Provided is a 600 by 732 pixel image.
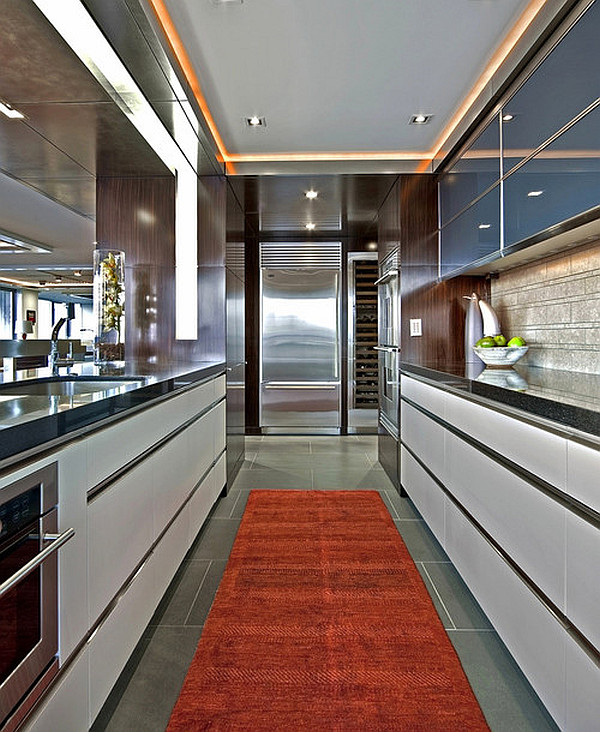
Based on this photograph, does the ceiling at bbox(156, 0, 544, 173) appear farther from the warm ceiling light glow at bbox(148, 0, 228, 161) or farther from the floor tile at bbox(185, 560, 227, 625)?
the floor tile at bbox(185, 560, 227, 625)

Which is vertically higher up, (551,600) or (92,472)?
(92,472)

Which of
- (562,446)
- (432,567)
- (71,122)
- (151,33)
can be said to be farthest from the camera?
(71,122)

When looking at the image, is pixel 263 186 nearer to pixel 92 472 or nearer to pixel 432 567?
pixel 432 567

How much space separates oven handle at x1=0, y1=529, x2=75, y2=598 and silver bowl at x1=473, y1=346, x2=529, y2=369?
235cm

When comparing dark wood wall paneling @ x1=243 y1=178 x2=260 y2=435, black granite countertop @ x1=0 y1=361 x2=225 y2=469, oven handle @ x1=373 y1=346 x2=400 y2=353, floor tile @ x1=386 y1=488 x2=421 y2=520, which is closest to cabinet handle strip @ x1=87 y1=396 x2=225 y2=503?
black granite countertop @ x1=0 y1=361 x2=225 y2=469

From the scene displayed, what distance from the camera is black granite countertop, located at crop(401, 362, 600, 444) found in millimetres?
1278

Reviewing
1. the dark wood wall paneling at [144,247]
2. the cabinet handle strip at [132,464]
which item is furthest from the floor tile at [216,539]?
the dark wood wall paneling at [144,247]

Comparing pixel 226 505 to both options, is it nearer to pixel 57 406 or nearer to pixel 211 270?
pixel 211 270

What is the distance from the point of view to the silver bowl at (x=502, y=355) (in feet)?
9.61

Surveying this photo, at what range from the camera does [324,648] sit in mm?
1917

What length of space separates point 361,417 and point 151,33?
4.85 m

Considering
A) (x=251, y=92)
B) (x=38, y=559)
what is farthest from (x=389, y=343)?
(x=38, y=559)

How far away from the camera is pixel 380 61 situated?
2766mm

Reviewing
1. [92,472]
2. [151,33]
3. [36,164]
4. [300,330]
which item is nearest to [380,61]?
[151,33]
